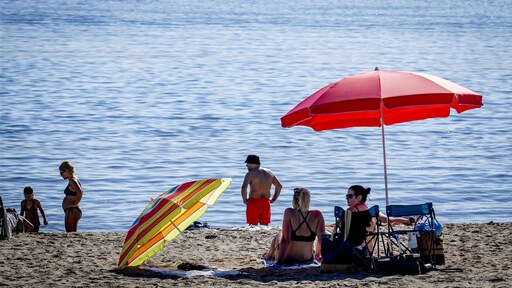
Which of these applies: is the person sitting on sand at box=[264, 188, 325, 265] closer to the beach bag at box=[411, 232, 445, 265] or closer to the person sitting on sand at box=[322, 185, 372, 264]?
the person sitting on sand at box=[322, 185, 372, 264]

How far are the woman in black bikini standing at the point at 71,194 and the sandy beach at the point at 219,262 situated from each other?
1.67 ft

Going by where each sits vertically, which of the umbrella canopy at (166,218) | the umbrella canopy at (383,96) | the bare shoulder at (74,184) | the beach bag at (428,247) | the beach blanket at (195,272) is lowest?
the beach blanket at (195,272)

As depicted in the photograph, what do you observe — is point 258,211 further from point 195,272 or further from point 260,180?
point 195,272

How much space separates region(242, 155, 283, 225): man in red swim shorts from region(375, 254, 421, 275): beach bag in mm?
3428

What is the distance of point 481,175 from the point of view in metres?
21.2

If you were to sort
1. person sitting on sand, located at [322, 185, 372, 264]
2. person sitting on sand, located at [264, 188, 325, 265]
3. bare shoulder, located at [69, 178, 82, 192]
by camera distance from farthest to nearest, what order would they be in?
bare shoulder, located at [69, 178, 82, 192], person sitting on sand, located at [264, 188, 325, 265], person sitting on sand, located at [322, 185, 372, 264]

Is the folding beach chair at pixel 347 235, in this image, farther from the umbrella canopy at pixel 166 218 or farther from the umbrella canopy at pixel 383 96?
the umbrella canopy at pixel 166 218

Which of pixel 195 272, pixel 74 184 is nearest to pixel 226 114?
pixel 74 184

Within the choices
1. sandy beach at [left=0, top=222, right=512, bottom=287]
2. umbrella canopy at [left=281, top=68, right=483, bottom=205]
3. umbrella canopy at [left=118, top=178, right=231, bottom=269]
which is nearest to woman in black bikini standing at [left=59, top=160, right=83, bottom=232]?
sandy beach at [left=0, top=222, right=512, bottom=287]

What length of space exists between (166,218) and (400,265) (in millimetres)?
2083

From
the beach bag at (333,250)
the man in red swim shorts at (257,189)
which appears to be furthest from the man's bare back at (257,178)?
the beach bag at (333,250)

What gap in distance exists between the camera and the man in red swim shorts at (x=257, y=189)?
41.0 feet

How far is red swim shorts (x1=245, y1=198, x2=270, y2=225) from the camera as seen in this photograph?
499 inches

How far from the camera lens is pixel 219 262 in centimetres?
1055
